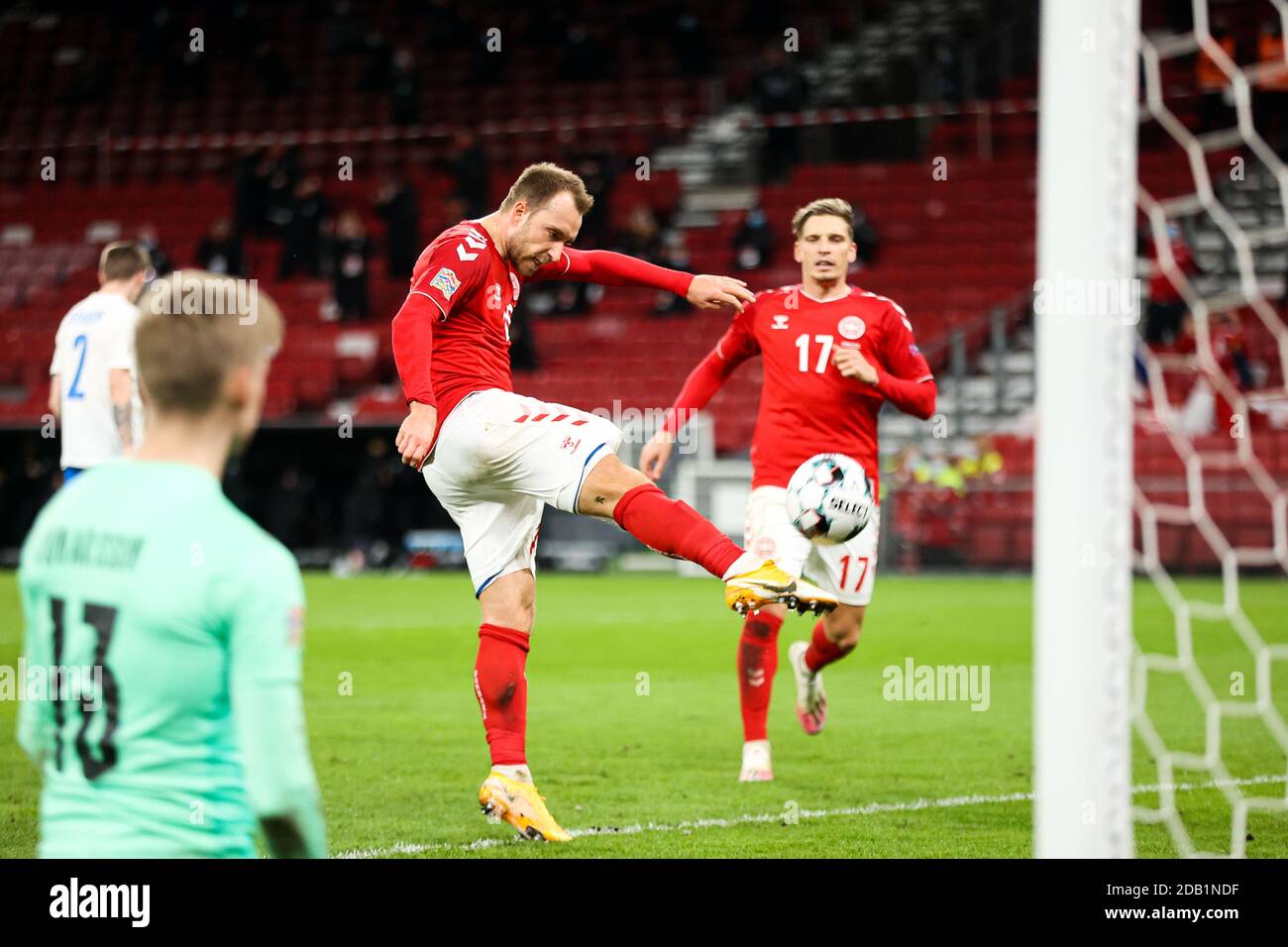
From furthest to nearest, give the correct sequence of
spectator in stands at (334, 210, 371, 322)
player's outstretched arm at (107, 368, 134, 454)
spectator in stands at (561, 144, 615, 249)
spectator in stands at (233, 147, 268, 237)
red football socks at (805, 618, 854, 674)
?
spectator in stands at (233, 147, 268, 237), spectator in stands at (334, 210, 371, 322), spectator in stands at (561, 144, 615, 249), player's outstretched arm at (107, 368, 134, 454), red football socks at (805, 618, 854, 674)

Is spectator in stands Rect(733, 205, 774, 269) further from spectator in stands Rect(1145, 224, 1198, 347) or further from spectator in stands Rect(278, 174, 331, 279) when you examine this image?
spectator in stands Rect(278, 174, 331, 279)

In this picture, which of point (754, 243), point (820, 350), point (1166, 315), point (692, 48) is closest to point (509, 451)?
point (820, 350)

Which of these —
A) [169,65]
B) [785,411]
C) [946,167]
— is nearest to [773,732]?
[785,411]

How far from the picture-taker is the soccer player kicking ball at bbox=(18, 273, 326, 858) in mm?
2385

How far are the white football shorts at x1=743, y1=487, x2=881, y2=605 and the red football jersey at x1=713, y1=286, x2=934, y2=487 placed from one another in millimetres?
113

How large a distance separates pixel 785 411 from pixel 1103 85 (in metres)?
3.38

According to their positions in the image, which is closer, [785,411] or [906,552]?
[785,411]

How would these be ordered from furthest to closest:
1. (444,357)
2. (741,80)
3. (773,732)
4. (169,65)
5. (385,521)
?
(169,65) → (741,80) → (385,521) → (773,732) → (444,357)

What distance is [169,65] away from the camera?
24.2 m

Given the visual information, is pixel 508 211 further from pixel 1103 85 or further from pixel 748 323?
pixel 1103 85

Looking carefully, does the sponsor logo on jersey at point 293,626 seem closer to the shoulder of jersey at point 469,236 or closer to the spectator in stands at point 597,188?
the shoulder of jersey at point 469,236

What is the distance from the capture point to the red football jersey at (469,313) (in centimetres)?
506

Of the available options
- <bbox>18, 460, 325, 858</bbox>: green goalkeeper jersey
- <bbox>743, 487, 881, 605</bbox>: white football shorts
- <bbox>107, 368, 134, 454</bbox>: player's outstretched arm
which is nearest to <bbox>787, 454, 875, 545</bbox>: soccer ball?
<bbox>743, 487, 881, 605</bbox>: white football shorts

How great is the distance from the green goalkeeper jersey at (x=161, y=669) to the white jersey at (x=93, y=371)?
217 inches
